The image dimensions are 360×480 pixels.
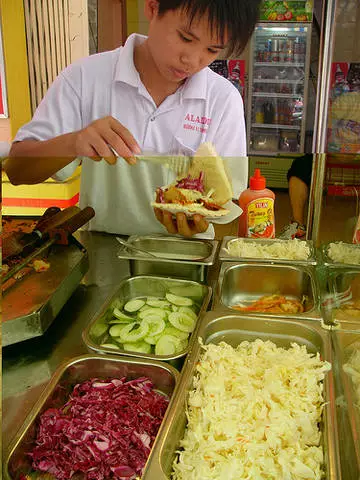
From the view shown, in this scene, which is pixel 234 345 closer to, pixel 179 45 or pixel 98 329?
pixel 98 329

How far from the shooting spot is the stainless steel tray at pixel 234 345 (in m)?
0.96

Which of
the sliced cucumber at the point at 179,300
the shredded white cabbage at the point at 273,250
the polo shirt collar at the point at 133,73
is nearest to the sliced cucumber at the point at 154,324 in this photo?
the sliced cucumber at the point at 179,300

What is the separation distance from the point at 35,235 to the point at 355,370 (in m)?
1.01

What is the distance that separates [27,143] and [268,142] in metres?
0.61

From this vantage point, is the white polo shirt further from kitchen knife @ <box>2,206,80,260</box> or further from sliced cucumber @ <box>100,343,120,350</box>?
sliced cucumber @ <box>100,343,120,350</box>

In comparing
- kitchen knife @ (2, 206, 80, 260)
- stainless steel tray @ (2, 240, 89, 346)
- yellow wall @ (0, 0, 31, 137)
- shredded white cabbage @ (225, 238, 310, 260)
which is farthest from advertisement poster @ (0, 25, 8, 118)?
shredded white cabbage @ (225, 238, 310, 260)

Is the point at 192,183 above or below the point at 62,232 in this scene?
above

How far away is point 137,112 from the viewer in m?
1.12

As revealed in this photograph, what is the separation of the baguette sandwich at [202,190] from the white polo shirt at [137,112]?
27mm

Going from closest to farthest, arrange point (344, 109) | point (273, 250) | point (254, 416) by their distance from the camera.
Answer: point (254, 416)
point (344, 109)
point (273, 250)

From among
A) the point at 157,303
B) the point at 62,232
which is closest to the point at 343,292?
the point at 157,303

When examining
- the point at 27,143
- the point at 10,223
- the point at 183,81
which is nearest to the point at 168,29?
the point at 183,81

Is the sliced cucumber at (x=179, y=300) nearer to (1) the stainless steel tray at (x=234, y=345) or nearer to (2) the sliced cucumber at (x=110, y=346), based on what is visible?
(1) the stainless steel tray at (x=234, y=345)

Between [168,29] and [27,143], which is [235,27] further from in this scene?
[27,143]
